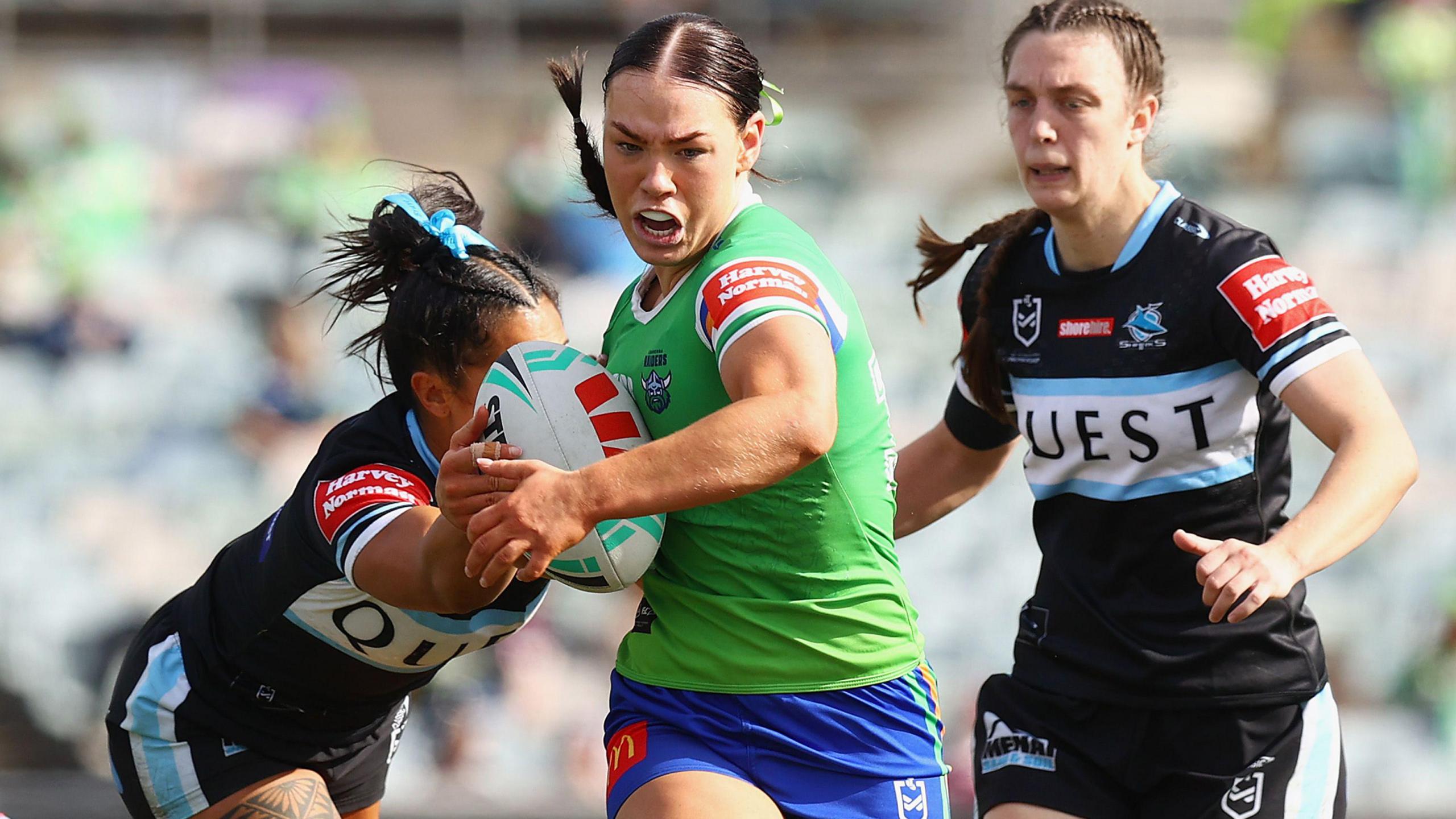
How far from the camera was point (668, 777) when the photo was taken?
9.34ft

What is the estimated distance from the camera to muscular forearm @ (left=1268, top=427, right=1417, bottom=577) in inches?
107

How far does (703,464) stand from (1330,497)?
1.15 metres

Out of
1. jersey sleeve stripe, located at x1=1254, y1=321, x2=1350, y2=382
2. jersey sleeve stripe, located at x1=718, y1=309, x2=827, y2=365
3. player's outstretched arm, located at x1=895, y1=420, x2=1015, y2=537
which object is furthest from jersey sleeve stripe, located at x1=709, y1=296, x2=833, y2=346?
player's outstretched arm, located at x1=895, y1=420, x2=1015, y2=537

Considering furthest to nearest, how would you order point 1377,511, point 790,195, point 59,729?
1. point 790,195
2. point 59,729
3. point 1377,511

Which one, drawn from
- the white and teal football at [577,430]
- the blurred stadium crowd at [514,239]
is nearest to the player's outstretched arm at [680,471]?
the white and teal football at [577,430]

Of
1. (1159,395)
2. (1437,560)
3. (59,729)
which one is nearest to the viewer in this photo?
(1159,395)

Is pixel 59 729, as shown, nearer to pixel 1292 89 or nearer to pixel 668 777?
pixel 668 777

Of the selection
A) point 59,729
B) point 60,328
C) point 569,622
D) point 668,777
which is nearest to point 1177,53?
point 569,622

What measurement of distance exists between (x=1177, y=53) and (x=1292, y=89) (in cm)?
82

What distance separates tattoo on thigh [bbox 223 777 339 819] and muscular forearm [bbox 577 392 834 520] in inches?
58.9

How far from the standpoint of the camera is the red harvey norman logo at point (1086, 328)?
3256mm

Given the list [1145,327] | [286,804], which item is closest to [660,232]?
[1145,327]

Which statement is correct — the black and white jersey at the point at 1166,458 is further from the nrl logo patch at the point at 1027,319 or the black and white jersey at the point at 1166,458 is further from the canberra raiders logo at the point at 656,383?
the canberra raiders logo at the point at 656,383

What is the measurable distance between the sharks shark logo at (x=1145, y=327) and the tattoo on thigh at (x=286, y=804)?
207cm
